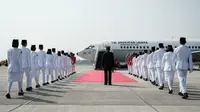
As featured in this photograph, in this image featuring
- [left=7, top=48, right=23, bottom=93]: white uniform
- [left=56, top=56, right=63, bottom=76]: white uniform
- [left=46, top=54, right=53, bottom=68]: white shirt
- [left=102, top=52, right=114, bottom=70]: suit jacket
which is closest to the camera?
[left=7, top=48, right=23, bottom=93]: white uniform

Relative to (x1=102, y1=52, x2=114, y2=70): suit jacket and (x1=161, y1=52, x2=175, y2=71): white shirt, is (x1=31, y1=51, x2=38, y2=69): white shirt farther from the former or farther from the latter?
(x1=161, y1=52, x2=175, y2=71): white shirt

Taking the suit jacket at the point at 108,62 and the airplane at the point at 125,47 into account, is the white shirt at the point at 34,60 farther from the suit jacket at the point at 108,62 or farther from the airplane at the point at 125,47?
the airplane at the point at 125,47

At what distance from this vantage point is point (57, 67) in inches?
707

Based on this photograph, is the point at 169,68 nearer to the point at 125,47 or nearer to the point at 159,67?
the point at 159,67

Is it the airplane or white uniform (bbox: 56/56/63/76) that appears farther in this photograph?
the airplane

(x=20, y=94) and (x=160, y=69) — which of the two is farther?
(x=160, y=69)

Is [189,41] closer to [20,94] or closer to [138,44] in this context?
[138,44]

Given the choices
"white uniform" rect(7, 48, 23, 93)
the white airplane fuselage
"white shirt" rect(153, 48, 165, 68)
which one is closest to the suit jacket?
"white shirt" rect(153, 48, 165, 68)

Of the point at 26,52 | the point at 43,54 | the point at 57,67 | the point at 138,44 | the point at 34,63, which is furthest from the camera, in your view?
the point at 138,44

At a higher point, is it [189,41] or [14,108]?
[189,41]

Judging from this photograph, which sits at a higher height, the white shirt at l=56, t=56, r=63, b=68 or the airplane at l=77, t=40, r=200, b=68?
the airplane at l=77, t=40, r=200, b=68

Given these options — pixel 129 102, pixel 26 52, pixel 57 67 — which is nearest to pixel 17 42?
pixel 26 52

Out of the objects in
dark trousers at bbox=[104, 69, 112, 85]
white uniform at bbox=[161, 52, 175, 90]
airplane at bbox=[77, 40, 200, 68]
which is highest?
airplane at bbox=[77, 40, 200, 68]

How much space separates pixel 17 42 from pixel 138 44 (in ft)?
105
